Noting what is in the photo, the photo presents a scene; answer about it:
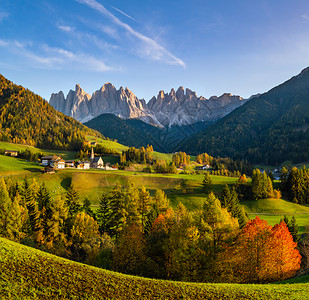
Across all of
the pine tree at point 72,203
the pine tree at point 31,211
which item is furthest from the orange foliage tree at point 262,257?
the pine tree at point 31,211

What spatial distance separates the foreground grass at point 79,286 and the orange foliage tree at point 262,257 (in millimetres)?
13722

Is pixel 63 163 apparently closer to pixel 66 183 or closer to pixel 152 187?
pixel 66 183

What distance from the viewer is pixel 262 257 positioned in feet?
116

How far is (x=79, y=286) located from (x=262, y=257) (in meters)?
31.2

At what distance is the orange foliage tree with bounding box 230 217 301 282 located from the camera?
34.3m

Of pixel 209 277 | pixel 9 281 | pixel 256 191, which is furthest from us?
pixel 256 191

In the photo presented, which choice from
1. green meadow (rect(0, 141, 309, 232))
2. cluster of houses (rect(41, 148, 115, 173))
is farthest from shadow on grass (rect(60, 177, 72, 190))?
cluster of houses (rect(41, 148, 115, 173))

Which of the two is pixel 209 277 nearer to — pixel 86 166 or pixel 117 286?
pixel 117 286

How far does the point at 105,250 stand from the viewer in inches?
1663

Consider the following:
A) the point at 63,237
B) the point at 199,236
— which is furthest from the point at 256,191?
the point at 63,237

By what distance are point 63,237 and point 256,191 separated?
3355 inches

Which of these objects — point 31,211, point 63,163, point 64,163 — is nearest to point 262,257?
point 31,211

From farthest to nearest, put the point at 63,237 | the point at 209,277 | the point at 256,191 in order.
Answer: the point at 256,191 < the point at 63,237 < the point at 209,277

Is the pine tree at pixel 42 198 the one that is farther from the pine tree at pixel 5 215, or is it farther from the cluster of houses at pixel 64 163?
the cluster of houses at pixel 64 163
